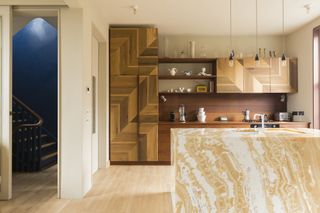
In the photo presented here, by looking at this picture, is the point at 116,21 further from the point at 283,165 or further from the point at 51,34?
the point at 283,165

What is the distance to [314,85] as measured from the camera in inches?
237

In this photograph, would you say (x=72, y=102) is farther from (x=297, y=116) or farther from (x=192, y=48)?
(x=297, y=116)

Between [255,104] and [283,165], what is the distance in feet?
13.8

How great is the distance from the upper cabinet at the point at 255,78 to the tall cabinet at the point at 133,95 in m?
1.41

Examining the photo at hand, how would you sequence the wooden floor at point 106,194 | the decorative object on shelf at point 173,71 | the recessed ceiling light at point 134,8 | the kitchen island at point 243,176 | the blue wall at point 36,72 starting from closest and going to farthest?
the kitchen island at point 243,176
the wooden floor at point 106,194
the recessed ceiling light at point 134,8
the decorative object on shelf at point 173,71
the blue wall at point 36,72

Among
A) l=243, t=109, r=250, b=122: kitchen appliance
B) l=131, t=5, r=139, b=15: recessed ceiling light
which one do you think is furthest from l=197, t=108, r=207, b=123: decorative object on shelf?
l=131, t=5, r=139, b=15: recessed ceiling light

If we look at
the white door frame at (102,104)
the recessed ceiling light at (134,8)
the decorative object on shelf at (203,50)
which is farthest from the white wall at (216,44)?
the recessed ceiling light at (134,8)

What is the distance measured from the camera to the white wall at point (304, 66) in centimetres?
616

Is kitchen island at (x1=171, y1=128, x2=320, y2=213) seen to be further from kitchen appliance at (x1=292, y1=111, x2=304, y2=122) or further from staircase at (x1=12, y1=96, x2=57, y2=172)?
staircase at (x1=12, y1=96, x2=57, y2=172)

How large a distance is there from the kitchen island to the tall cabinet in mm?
3441

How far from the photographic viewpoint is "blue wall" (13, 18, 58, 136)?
774 centimetres

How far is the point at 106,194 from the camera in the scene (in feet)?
14.4

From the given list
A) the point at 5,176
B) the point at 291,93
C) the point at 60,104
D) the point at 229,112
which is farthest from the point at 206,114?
the point at 5,176

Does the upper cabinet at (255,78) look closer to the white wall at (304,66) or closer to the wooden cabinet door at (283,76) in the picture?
the wooden cabinet door at (283,76)
